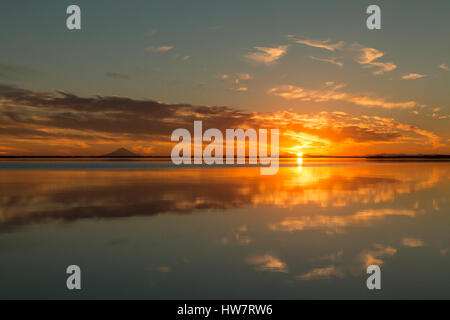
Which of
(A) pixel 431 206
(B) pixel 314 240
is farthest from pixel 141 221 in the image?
(A) pixel 431 206

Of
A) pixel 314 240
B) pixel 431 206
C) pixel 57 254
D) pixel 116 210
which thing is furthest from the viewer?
pixel 431 206

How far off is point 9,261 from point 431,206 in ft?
57.1

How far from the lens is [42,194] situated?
811 inches

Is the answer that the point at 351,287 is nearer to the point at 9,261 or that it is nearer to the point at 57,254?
the point at 57,254

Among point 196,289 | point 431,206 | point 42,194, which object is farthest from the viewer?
point 42,194

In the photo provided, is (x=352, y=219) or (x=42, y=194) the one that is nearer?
(x=352, y=219)

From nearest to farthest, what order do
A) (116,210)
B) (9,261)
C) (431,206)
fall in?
(9,261)
(116,210)
(431,206)

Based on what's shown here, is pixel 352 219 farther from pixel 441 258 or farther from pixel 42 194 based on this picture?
pixel 42 194

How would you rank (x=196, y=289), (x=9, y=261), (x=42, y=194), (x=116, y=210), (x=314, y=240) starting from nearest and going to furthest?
(x=196, y=289), (x=9, y=261), (x=314, y=240), (x=116, y=210), (x=42, y=194)

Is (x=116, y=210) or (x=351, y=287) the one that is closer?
(x=351, y=287)
